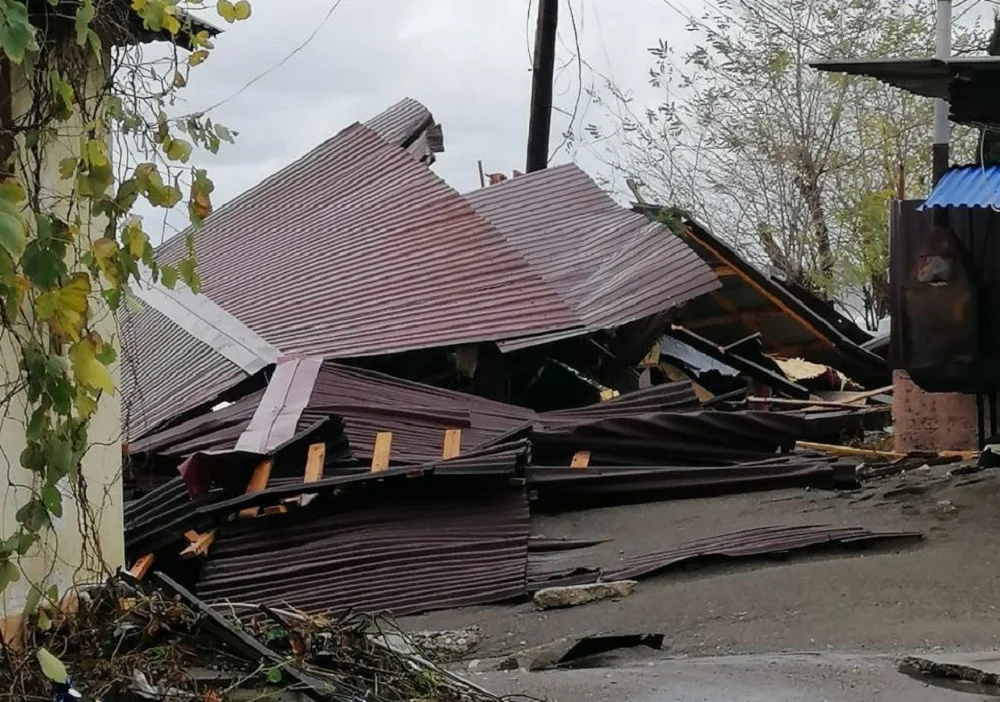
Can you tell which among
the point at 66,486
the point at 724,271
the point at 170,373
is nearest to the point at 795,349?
the point at 724,271

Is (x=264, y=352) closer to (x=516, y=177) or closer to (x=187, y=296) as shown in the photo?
(x=187, y=296)

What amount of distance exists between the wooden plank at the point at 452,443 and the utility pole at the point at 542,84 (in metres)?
9.80

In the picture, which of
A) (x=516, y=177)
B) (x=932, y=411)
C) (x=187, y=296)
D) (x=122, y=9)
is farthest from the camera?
(x=516, y=177)

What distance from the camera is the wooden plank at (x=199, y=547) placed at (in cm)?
846

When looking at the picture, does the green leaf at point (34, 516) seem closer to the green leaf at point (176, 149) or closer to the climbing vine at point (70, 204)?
the climbing vine at point (70, 204)

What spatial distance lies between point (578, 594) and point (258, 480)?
2.53 m

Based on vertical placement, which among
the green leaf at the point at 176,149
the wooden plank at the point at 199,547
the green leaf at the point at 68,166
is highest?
the green leaf at the point at 176,149

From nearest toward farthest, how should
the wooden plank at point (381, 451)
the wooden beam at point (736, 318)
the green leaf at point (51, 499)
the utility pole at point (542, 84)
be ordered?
the green leaf at point (51, 499)
the wooden plank at point (381, 451)
the wooden beam at point (736, 318)
the utility pole at point (542, 84)

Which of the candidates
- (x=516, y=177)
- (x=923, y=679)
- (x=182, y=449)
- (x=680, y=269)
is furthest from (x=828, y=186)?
(x=923, y=679)

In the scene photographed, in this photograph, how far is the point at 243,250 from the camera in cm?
1407

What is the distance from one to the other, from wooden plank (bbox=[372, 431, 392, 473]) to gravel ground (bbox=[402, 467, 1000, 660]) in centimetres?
125

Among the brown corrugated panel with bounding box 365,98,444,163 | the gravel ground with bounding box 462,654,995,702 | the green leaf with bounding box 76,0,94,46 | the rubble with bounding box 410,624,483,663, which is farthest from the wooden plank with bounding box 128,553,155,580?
the brown corrugated panel with bounding box 365,98,444,163

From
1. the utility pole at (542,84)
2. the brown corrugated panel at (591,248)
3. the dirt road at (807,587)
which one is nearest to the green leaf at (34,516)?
the dirt road at (807,587)

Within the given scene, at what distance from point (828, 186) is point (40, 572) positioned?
2253 cm
